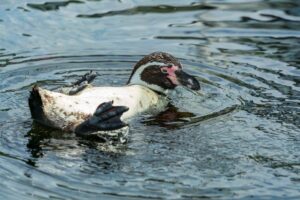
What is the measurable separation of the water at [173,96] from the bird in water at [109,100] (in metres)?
0.14

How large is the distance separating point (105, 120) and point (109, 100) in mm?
478

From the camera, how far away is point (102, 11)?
13.1m

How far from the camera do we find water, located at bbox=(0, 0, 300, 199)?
25.4ft

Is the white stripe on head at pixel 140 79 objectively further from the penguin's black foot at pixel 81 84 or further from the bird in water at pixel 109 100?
the penguin's black foot at pixel 81 84

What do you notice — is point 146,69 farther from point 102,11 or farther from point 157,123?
point 102,11

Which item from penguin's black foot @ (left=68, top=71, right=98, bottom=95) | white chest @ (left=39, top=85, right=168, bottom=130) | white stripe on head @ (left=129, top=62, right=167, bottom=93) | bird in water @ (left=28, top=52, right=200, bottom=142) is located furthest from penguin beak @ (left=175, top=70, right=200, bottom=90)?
penguin's black foot @ (left=68, top=71, right=98, bottom=95)

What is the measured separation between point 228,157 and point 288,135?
800 mm

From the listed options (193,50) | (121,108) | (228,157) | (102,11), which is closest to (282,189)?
(228,157)

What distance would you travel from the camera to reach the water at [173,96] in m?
7.74

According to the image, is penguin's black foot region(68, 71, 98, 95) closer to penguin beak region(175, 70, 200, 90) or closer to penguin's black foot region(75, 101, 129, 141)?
penguin's black foot region(75, 101, 129, 141)

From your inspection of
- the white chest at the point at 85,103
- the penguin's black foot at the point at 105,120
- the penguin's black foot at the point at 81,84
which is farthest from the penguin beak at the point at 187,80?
the penguin's black foot at the point at 105,120

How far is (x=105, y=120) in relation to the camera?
28.0ft

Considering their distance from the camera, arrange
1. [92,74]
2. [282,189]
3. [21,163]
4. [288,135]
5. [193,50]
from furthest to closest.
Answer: [193,50]
[92,74]
[288,135]
[21,163]
[282,189]

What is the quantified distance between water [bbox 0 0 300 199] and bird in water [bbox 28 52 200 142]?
0.14 meters
